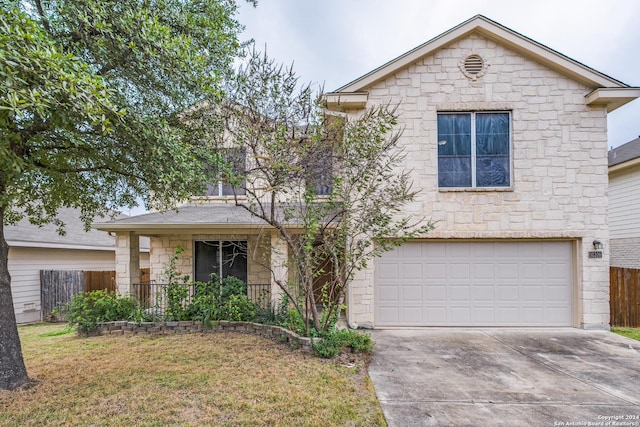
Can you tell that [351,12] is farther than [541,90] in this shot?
Yes

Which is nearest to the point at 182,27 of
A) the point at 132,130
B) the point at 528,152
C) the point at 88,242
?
the point at 132,130

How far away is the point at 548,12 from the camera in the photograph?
48.0 ft

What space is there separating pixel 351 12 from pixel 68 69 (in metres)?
14.0

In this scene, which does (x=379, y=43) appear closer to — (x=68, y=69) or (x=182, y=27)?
(x=182, y=27)

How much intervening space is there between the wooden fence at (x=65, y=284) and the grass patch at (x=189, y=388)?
17.4 ft

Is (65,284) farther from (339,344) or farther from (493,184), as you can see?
(493,184)

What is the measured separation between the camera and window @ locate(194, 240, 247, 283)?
33.6 feet

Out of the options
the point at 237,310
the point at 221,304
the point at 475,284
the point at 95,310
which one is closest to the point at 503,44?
the point at 475,284

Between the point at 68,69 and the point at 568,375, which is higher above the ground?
the point at 68,69

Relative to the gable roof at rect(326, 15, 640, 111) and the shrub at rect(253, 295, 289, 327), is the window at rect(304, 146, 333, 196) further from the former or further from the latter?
the shrub at rect(253, 295, 289, 327)

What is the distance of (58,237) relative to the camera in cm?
1216

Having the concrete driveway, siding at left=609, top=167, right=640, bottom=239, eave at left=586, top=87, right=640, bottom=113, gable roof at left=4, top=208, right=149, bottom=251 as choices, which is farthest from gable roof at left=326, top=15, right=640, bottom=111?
gable roof at left=4, top=208, right=149, bottom=251

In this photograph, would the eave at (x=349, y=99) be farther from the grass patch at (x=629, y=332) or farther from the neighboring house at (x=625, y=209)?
the neighboring house at (x=625, y=209)

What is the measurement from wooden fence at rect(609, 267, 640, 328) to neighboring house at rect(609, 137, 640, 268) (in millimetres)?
3179
